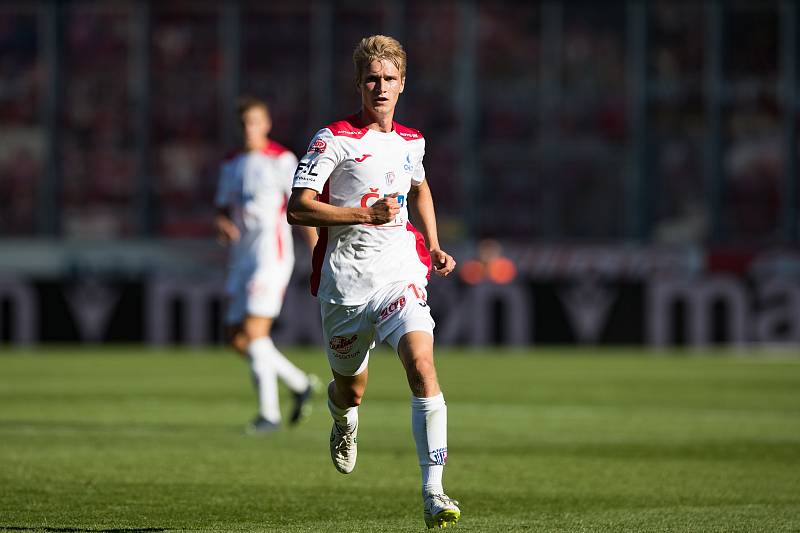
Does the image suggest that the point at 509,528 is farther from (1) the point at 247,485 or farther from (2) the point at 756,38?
(2) the point at 756,38

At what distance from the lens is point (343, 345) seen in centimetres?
733

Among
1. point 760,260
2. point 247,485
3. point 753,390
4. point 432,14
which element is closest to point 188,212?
point 432,14

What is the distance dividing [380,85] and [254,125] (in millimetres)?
4688

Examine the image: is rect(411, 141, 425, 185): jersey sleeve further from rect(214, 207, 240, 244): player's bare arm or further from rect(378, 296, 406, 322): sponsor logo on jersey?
rect(214, 207, 240, 244): player's bare arm

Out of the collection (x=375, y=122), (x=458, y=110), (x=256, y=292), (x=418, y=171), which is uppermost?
(x=458, y=110)

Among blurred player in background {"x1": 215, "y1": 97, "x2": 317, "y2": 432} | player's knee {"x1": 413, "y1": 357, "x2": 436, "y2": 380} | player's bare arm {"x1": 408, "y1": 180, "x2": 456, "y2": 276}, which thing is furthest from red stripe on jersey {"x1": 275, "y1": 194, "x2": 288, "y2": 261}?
player's knee {"x1": 413, "y1": 357, "x2": 436, "y2": 380}

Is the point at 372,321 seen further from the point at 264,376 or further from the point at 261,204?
the point at 261,204

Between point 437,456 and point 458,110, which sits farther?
point 458,110

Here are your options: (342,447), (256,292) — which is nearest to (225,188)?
(256,292)

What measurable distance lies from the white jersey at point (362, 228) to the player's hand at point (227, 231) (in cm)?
458

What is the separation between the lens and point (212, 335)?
24.3 m

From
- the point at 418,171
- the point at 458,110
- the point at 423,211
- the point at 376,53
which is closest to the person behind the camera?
the point at 376,53

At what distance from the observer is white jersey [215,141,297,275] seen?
1185cm

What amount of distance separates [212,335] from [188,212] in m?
6.51
